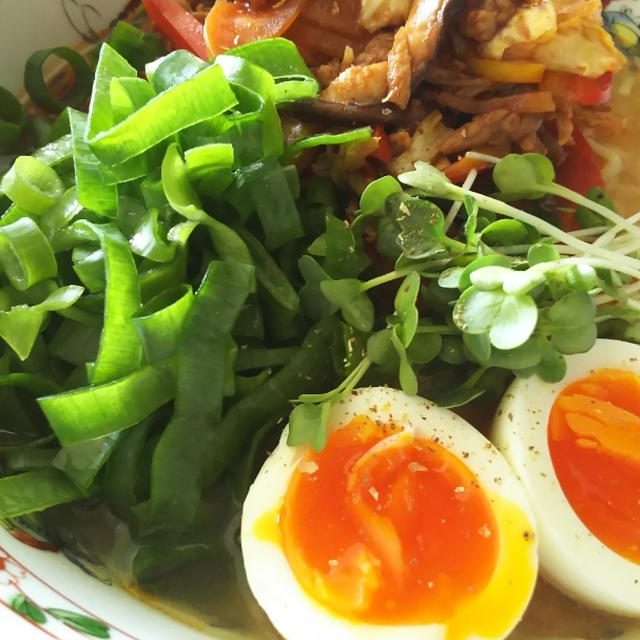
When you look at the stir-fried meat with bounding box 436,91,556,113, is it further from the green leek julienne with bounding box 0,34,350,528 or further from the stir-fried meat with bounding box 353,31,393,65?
the green leek julienne with bounding box 0,34,350,528

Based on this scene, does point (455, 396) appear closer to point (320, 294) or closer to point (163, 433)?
point (320, 294)

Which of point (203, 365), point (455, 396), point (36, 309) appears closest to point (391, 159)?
point (455, 396)

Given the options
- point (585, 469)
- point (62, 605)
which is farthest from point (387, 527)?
point (62, 605)

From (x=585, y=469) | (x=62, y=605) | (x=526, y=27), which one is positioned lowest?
(x=585, y=469)

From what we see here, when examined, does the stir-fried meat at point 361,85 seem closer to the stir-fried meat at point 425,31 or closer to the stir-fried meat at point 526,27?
the stir-fried meat at point 425,31

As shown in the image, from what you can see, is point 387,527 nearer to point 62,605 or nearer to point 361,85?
point 62,605

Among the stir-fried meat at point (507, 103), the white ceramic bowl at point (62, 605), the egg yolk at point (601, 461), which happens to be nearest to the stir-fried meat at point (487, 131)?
the stir-fried meat at point (507, 103)
